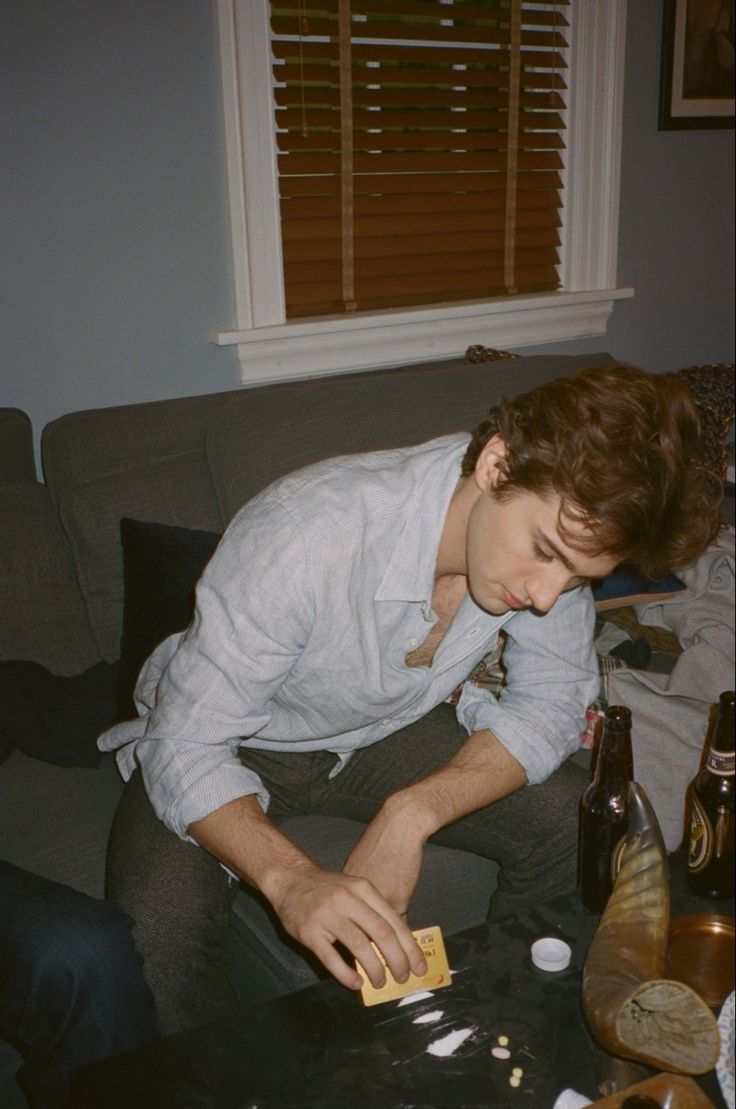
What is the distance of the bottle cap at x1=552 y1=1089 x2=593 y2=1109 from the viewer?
2.80 ft

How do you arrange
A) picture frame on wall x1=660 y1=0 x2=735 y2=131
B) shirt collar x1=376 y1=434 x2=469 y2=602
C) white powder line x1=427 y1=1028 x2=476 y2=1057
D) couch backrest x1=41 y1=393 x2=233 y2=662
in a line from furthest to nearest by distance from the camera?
picture frame on wall x1=660 y1=0 x2=735 y2=131
couch backrest x1=41 y1=393 x2=233 y2=662
shirt collar x1=376 y1=434 x2=469 y2=602
white powder line x1=427 y1=1028 x2=476 y2=1057

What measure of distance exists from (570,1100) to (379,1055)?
18 centimetres

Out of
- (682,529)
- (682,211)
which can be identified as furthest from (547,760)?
(682,211)

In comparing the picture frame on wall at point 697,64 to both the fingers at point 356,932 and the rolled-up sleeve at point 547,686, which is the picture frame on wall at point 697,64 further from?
the fingers at point 356,932

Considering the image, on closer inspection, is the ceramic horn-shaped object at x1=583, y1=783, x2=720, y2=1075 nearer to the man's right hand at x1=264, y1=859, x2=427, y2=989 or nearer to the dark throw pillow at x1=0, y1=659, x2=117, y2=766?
the man's right hand at x1=264, y1=859, x2=427, y2=989

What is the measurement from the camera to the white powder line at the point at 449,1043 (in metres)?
0.92

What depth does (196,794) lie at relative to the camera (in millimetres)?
1158

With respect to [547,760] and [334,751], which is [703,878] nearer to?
[547,760]

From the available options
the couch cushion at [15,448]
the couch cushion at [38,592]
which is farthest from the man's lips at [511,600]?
the couch cushion at [15,448]

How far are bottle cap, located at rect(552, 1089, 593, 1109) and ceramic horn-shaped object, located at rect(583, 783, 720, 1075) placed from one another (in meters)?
0.05

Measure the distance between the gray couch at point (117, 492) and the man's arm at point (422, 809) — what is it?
0.18m

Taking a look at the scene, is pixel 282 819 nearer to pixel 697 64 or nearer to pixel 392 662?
pixel 392 662

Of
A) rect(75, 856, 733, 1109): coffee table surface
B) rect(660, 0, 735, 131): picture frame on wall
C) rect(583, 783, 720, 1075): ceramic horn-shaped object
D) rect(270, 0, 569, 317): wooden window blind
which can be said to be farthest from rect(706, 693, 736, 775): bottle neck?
rect(660, 0, 735, 131): picture frame on wall

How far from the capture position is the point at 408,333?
8.01 ft
